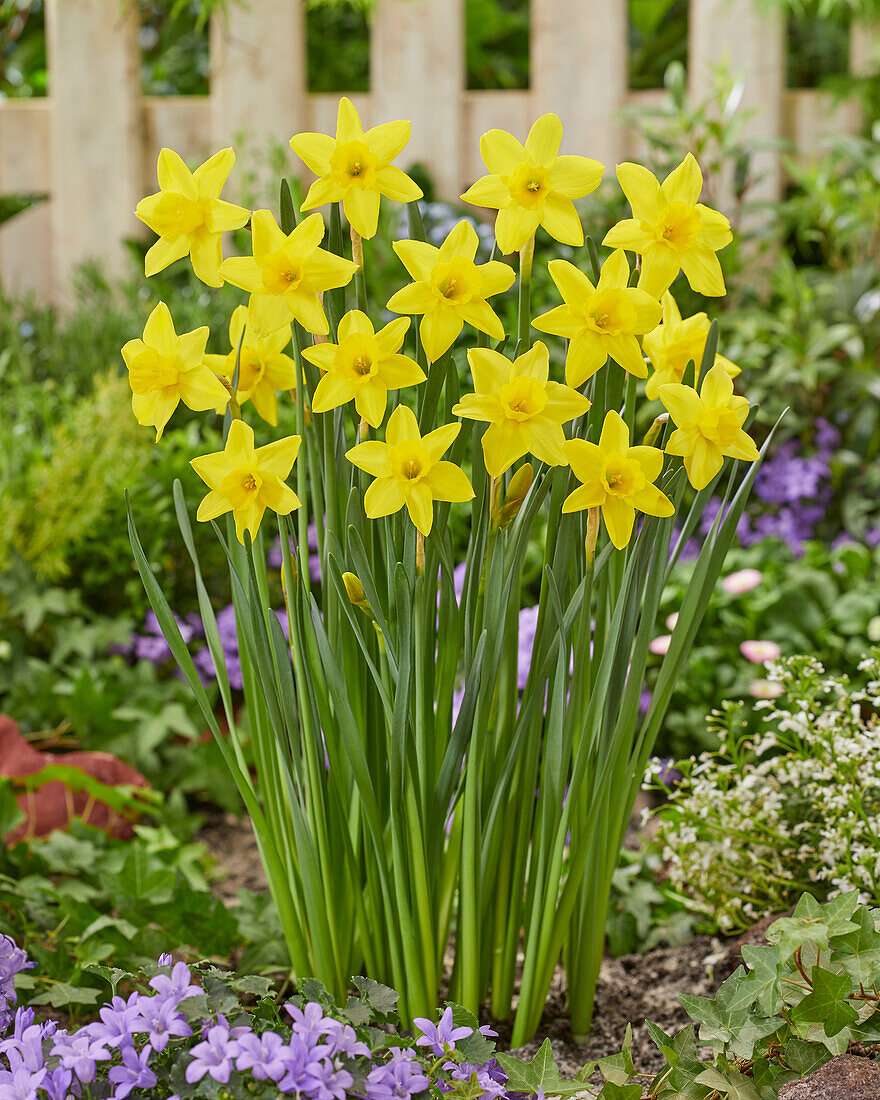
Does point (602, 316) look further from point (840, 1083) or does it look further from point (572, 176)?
point (840, 1083)

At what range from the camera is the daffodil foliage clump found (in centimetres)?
63

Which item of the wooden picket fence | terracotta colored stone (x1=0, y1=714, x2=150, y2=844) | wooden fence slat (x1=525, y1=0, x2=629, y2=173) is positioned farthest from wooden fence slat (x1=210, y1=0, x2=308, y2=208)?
terracotta colored stone (x1=0, y1=714, x2=150, y2=844)

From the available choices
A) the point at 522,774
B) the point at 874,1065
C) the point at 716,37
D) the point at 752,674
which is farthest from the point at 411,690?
the point at 716,37

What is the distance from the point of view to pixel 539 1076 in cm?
63

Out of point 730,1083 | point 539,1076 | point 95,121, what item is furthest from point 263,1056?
point 95,121

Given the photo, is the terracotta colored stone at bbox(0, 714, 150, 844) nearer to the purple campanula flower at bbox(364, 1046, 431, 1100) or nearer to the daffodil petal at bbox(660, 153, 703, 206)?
the purple campanula flower at bbox(364, 1046, 431, 1100)

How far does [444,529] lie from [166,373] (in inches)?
Result: 9.4

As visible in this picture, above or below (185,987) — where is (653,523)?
above

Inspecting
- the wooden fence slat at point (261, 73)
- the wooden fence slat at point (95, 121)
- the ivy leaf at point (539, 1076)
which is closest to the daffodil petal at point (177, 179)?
the ivy leaf at point (539, 1076)

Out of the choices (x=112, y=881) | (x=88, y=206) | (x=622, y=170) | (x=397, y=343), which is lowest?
(x=112, y=881)

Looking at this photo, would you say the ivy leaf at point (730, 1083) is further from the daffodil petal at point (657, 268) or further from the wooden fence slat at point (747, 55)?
the wooden fence slat at point (747, 55)

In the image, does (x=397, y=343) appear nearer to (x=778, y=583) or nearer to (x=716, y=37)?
(x=778, y=583)

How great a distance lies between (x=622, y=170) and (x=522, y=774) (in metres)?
0.48

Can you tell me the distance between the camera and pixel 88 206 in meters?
2.50
